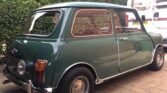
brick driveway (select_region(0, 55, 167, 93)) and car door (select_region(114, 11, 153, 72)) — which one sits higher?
car door (select_region(114, 11, 153, 72))

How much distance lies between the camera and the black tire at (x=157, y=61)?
21.7 feet

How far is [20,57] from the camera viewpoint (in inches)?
174

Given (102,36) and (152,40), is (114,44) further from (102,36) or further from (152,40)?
(152,40)

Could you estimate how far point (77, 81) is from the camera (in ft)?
14.4

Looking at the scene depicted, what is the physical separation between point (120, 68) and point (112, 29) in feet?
2.66

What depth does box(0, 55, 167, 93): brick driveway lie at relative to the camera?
526cm

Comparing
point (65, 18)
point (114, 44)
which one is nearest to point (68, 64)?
point (65, 18)

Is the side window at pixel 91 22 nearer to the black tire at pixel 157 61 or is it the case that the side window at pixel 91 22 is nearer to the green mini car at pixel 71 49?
the green mini car at pixel 71 49

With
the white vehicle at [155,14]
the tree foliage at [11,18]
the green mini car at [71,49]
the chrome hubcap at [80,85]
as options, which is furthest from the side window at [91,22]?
the white vehicle at [155,14]

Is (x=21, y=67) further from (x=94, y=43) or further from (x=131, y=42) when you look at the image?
(x=131, y=42)

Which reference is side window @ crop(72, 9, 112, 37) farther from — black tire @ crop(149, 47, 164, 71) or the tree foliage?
the tree foliage

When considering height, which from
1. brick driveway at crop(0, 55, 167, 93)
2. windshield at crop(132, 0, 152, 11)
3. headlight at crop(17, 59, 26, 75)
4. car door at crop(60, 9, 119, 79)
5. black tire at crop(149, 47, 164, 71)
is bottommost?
brick driveway at crop(0, 55, 167, 93)

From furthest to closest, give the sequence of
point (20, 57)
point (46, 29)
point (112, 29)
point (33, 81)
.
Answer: point (112, 29), point (46, 29), point (20, 57), point (33, 81)

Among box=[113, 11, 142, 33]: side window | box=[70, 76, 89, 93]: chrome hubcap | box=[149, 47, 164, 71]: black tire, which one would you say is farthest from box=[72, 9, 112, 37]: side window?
box=[149, 47, 164, 71]: black tire
